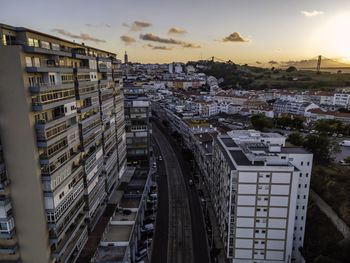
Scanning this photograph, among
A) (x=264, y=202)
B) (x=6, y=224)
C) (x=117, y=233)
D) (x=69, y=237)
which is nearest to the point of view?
(x=6, y=224)

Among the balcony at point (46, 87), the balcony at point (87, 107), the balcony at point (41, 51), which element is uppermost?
the balcony at point (41, 51)

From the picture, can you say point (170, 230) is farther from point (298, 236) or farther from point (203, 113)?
point (203, 113)

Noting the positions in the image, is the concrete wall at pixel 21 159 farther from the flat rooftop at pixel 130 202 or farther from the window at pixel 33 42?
the flat rooftop at pixel 130 202

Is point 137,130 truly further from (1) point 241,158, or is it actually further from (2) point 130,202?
(1) point 241,158

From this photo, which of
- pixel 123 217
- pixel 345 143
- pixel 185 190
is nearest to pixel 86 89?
pixel 123 217

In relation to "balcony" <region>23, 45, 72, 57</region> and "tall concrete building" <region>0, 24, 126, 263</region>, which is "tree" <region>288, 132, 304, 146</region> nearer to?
"tall concrete building" <region>0, 24, 126, 263</region>

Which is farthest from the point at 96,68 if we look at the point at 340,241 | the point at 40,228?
the point at 340,241

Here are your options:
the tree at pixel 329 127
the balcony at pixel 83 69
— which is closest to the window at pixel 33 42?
the balcony at pixel 83 69
